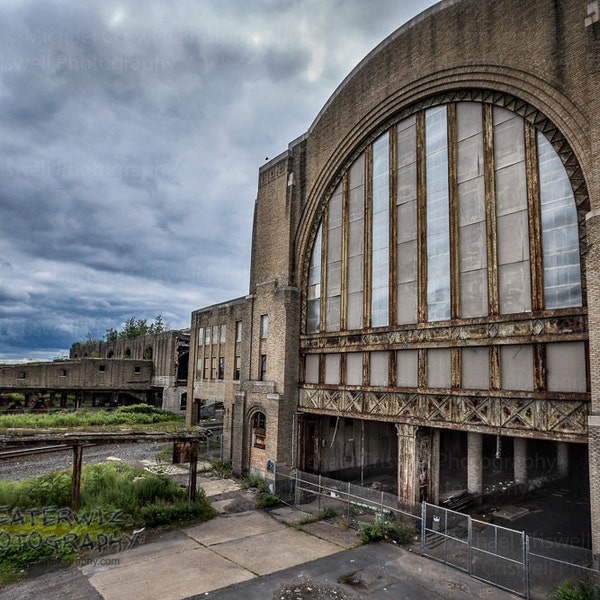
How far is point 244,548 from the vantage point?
44.0 feet

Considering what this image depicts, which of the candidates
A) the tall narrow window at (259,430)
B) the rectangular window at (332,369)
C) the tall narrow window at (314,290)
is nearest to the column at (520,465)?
the rectangular window at (332,369)

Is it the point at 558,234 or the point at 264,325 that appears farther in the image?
the point at 264,325

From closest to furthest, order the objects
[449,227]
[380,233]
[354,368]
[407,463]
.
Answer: [449,227] < [407,463] < [380,233] < [354,368]

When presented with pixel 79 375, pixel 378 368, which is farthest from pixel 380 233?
pixel 79 375

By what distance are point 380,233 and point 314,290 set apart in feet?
14.7

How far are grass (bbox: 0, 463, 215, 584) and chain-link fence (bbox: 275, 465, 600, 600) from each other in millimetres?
4239

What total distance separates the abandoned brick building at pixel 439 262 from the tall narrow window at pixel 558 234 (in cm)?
4

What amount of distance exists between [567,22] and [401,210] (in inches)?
285

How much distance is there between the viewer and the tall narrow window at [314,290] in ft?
67.2

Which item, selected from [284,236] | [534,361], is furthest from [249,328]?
[534,361]

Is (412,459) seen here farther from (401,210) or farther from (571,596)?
(401,210)

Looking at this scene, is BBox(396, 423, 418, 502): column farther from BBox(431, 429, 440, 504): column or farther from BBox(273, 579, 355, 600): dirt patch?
BBox(273, 579, 355, 600): dirt patch

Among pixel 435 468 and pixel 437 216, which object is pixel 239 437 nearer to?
pixel 435 468

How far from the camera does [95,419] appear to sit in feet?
115
